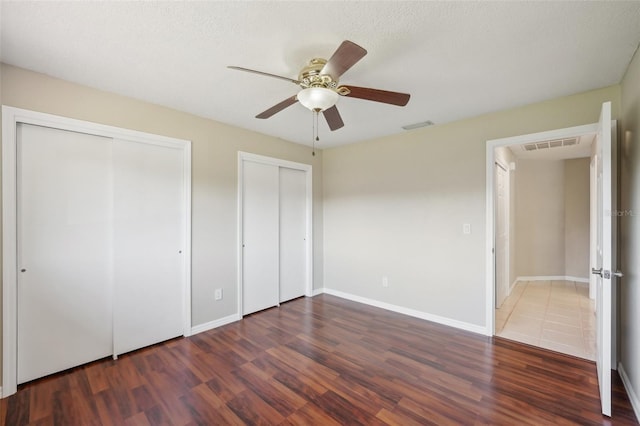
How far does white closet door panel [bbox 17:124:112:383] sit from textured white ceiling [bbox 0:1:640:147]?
0.62 m

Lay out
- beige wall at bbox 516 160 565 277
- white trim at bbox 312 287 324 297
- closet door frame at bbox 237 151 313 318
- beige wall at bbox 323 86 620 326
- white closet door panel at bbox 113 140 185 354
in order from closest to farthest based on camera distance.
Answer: white closet door panel at bbox 113 140 185 354 < beige wall at bbox 323 86 620 326 < closet door frame at bbox 237 151 313 318 < white trim at bbox 312 287 324 297 < beige wall at bbox 516 160 565 277

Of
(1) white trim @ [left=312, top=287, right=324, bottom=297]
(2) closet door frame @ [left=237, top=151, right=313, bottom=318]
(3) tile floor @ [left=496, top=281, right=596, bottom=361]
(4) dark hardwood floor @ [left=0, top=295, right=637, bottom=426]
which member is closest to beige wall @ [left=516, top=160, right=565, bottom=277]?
(3) tile floor @ [left=496, top=281, right=596, bottom=361]

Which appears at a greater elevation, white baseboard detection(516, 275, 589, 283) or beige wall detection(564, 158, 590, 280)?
beige wall detection(564, 158, 590, 280)

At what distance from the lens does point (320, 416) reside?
5.87 feet

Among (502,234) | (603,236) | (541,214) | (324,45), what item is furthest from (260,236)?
(541,214)

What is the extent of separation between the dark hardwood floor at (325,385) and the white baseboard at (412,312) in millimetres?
130

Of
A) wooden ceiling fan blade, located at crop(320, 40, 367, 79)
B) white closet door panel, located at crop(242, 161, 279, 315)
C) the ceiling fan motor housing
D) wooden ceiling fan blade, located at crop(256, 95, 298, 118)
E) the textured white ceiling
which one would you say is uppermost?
the textured white ceiling

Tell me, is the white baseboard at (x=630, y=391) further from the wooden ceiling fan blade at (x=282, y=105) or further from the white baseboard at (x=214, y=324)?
the white baseboard at (x=214, y=324)

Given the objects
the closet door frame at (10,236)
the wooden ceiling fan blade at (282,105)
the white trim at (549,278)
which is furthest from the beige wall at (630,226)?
the closet door frame at (10,236)

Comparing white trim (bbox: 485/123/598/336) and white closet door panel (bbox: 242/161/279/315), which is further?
white closet door panel (bbox: 242/161/279/315)

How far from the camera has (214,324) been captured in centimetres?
317

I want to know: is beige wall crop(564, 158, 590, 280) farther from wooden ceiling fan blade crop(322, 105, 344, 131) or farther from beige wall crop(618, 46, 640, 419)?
wooden ceiling fan blade crop(322, 105, 344, 131)

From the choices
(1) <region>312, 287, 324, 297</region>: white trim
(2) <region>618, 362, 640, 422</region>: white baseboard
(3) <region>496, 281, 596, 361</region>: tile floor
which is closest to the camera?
(2) <region>618, 362, 640, 422</region>: white baseboard

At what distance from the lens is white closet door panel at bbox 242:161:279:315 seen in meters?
3.57
